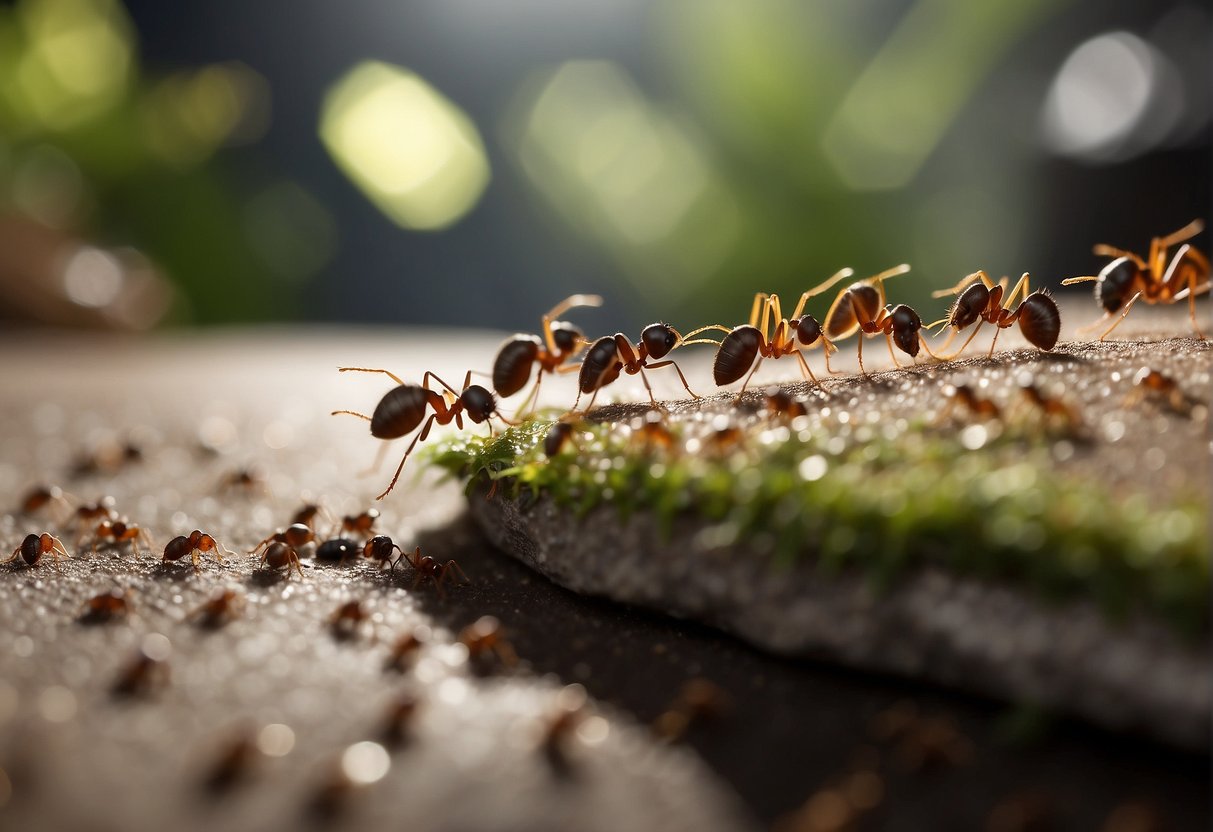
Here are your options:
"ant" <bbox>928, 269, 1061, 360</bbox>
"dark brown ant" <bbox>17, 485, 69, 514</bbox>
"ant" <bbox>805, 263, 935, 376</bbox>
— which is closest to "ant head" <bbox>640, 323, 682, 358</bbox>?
"ant" <bbox>805, 263, 935, 376</bbox>

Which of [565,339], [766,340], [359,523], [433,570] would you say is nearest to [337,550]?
[359,523]

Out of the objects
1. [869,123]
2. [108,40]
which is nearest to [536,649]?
[869,123]

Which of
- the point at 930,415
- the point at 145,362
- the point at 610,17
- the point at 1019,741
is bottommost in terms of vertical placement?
the point at 1019,741

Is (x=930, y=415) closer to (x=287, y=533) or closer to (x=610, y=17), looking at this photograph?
(x=287, y=533)

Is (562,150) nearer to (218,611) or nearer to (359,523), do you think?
(359,523)

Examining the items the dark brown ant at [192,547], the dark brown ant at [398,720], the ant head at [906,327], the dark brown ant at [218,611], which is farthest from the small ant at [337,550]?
the ant head at [906,327]

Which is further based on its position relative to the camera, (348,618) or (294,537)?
(294,537)

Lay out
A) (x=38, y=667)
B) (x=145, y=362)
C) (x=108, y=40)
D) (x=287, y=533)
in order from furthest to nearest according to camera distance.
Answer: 1. (x=108, y=40)
2. (x=145, y=362)
3. (x=287, y=533)
4. (x=38, y=667)
